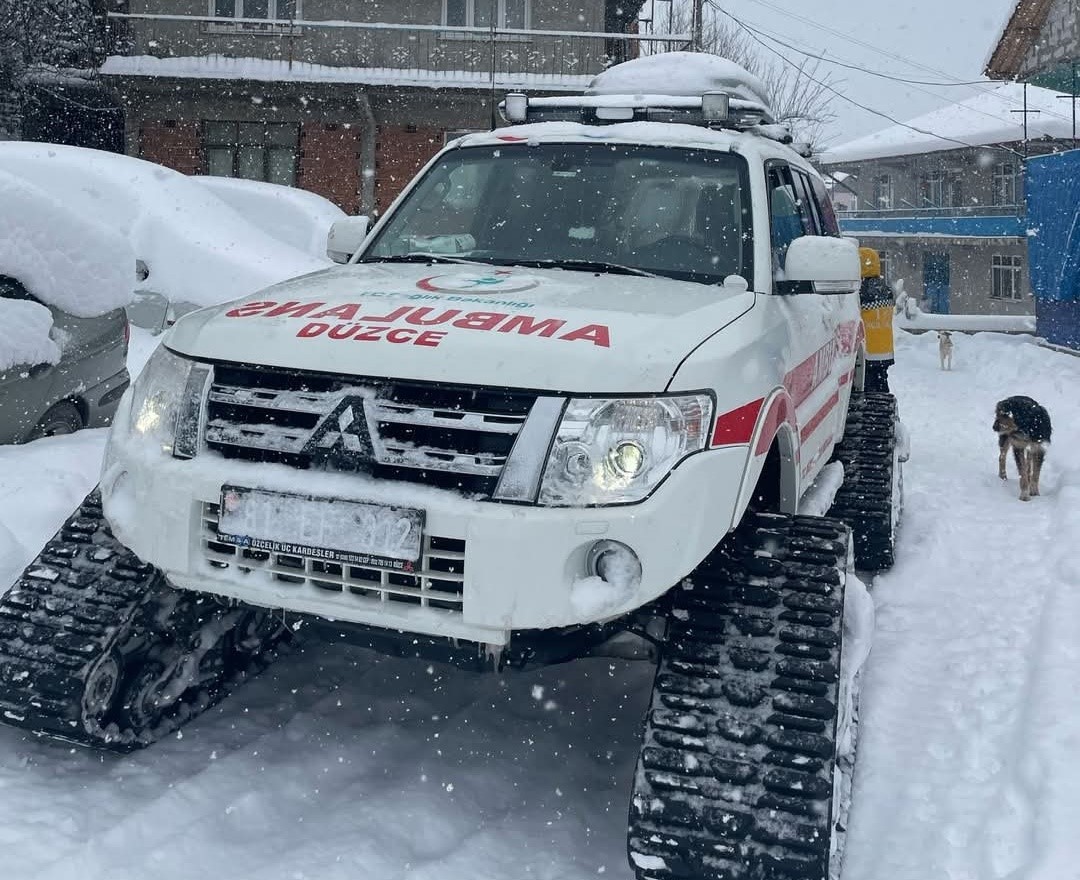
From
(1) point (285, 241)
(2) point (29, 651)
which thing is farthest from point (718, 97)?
(1) point (285, 241)

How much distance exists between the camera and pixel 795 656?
2895 mm

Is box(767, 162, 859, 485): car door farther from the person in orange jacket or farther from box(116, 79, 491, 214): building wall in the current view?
box(116, 79, 491, 214): building wall

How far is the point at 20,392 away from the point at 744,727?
4.31 m

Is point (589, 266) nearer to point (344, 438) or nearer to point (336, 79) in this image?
point (344, 438)

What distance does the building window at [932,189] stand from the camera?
1971 inches

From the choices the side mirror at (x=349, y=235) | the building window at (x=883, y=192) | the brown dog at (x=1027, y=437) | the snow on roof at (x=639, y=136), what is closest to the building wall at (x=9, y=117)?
the side mirror at (x=349, y=235)

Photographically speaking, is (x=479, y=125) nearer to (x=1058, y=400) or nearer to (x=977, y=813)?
(x=1058, y=400)

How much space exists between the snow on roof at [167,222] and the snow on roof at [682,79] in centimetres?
453

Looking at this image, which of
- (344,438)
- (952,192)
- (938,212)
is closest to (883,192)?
(952,192)

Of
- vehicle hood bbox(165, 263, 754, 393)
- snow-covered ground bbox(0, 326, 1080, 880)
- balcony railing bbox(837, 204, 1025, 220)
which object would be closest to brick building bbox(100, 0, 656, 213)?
snow-covered ground bbox(0, 326, 1080, 880)

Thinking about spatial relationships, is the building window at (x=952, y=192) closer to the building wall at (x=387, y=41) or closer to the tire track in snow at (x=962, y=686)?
the building wall at (x=387, y=41)

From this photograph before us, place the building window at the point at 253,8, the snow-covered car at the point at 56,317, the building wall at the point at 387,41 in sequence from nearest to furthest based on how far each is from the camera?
1. the snow-covered car at the point at 56,317
2. the building wall at the point at 387,41
3. the building window at the point at 253,8

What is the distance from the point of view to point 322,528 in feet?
9.45

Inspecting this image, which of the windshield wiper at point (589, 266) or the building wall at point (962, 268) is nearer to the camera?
the windshield wiper at point (589, 266)
